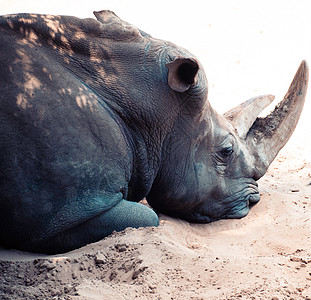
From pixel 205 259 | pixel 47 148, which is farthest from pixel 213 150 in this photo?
pixel 47 148

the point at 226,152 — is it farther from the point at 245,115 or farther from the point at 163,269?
the point at 163,269

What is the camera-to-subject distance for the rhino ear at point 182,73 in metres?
3.88

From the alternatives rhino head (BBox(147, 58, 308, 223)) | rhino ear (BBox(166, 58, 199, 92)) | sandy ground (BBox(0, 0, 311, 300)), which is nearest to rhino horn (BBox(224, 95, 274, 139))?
rhino head (BBox(147, 58, 308, 223))

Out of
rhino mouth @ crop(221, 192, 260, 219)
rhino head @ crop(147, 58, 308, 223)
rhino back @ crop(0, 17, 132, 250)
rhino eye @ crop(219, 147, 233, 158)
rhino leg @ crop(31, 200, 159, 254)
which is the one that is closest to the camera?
rhino back @ crop(0, 17, 132, 250)

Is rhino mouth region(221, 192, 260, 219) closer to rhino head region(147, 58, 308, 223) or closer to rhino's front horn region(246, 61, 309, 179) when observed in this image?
rhino head region(147, 58, 308, 223)

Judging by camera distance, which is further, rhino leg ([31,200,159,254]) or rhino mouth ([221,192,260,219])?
rhino mouth ([221,192,260,219])

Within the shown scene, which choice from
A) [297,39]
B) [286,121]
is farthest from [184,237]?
[297,39]

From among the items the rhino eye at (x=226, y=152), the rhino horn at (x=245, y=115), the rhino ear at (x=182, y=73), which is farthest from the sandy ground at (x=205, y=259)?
the rhino ear at (x=182, y=73)

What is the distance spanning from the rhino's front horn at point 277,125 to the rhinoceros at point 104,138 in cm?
3

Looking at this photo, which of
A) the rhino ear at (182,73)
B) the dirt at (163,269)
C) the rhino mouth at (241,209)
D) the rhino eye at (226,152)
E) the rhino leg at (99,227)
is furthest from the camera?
the rhino mouth at (241,209)

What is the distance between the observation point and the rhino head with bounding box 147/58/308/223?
4230 mm

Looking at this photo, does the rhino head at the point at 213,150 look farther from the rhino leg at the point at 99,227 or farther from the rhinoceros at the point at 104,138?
the rhino leg at the point at 99,227

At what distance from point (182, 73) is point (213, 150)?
0.81 metres

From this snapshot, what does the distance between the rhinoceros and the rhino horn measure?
2cm
